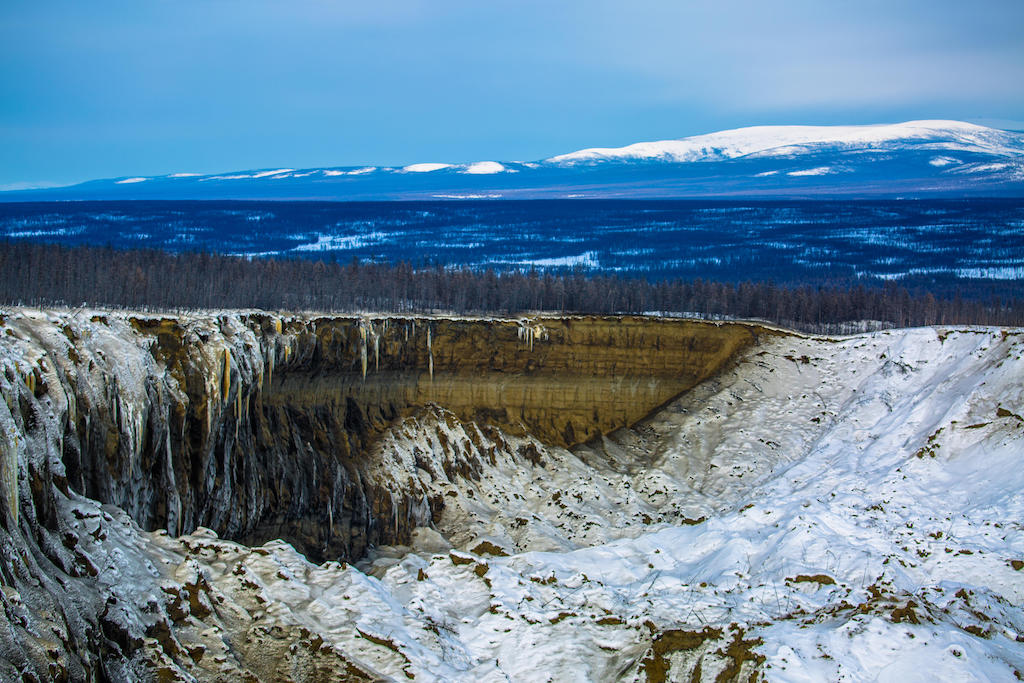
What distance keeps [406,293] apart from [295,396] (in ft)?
119

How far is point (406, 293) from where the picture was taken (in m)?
97.1

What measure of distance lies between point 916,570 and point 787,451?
26838 millimetres

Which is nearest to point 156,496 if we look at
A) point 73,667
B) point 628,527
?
point 73,667

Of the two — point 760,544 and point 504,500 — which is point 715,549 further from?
point 504,500

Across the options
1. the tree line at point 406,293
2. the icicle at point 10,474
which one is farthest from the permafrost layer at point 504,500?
the tree line at point 406,293

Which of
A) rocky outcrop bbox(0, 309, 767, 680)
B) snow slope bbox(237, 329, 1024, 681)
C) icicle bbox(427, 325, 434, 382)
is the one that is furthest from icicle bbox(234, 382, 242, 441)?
icicle bbox(427, 325, 434, 382)

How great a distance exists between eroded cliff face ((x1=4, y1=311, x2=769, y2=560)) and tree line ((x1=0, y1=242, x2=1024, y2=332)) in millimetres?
10456

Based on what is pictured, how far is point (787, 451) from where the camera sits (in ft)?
220

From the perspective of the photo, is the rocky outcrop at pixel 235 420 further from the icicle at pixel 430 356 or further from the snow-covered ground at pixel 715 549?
the snow-covered ground at pixel 715 549

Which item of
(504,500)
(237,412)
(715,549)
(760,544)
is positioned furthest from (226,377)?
(760,544)

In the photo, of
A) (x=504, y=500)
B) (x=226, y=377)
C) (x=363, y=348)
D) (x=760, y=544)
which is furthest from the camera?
(x=363, y=348)

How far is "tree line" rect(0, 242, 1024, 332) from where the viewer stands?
259 ft

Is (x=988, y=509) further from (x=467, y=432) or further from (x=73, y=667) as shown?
(x=73, y=667)

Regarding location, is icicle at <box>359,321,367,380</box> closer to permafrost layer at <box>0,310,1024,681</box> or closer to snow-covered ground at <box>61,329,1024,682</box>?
permafrost layer at <box>0,310,1024,681</box>
